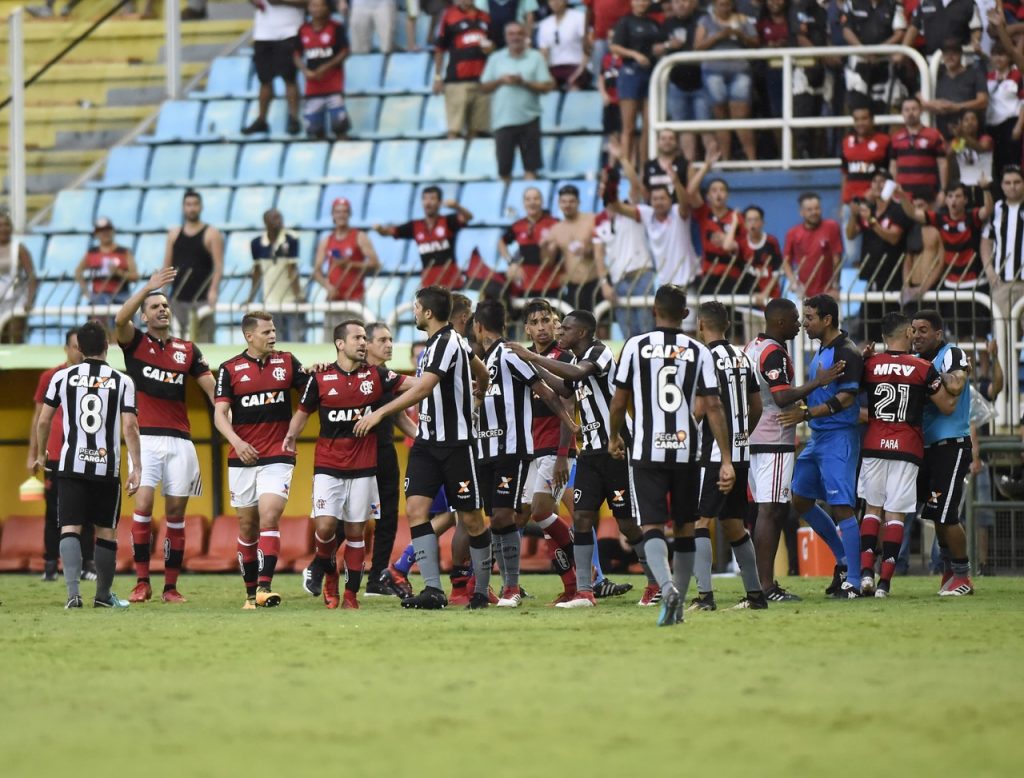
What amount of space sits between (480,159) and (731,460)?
11.8 meters

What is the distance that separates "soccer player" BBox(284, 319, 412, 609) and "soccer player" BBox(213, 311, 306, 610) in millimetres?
255

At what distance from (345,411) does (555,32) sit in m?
10.6

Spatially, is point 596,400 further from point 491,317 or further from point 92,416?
point 92,416

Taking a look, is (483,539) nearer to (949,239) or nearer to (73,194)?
(949,239)

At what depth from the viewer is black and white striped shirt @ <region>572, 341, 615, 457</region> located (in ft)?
39.5

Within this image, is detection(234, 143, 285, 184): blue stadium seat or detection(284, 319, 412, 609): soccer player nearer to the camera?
detection(284, 319, 412, 609): soccer player

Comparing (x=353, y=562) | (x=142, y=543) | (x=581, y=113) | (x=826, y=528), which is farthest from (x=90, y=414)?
(x=581, y=113)

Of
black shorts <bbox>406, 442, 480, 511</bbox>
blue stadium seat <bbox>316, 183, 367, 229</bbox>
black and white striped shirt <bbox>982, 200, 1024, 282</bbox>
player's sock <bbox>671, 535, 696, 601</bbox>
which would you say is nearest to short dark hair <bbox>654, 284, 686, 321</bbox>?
player's sock <bbox>671, 535, 696, 601</bbox>

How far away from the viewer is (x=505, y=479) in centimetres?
1197

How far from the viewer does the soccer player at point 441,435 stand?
451 inches

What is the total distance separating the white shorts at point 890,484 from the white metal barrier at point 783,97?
6.64 meters

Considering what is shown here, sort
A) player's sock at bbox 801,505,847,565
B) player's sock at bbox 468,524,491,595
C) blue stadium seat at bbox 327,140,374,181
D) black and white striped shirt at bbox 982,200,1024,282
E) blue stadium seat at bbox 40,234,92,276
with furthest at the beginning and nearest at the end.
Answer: blue stadium seat at bbox 327,140,374,181 < blue stadium seat at bbox 40,234,92,276 < black and white striped shirt at bbox 982,200,1024,282 < player's sock at bbox 801,505,847,565 < player's sock at bbox 468,524,491,595

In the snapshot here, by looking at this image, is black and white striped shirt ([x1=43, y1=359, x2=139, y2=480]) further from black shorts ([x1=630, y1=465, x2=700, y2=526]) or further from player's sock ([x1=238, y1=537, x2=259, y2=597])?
black shorts ([x1=630, y1=465, x2=700, y2=526])

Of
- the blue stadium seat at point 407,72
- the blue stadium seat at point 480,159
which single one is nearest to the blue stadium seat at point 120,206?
the blue stadium seat at point 407,72
